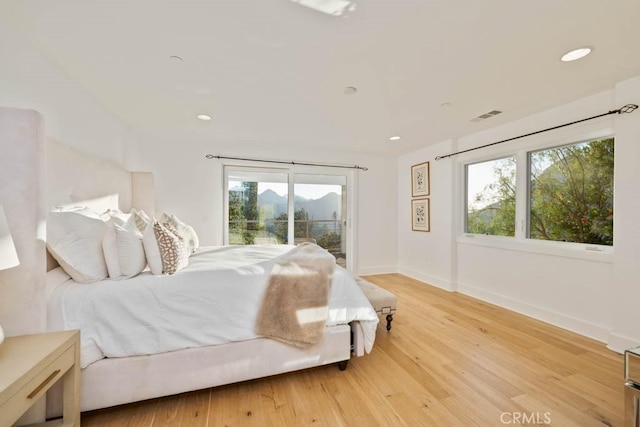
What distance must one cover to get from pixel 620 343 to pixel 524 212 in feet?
4.68

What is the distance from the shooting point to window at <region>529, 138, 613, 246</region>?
7.89ft

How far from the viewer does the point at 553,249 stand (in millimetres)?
2678

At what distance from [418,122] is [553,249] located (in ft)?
6.66

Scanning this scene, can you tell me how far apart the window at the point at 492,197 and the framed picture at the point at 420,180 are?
0.64 m

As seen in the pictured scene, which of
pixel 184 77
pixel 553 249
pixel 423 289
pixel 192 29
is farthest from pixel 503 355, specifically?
pixel 184 77

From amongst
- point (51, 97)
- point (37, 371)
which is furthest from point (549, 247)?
point (51, 97)

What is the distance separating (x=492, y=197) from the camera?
345 centimetres

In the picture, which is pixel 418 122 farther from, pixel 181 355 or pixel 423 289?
pixel 181 355

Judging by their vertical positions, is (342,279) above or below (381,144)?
below

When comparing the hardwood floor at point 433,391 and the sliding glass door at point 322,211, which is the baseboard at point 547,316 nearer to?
the hardwood floor at point 433,391

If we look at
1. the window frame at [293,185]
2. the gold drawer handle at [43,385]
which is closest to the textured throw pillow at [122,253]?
the gold drawer handle at [43,385]

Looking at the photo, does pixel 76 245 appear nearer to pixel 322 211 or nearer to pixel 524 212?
pixel 322 211

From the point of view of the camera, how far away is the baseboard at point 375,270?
4.74m

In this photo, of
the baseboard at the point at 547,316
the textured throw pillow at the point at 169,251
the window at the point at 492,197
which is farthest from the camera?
the window at the point at 492,197
